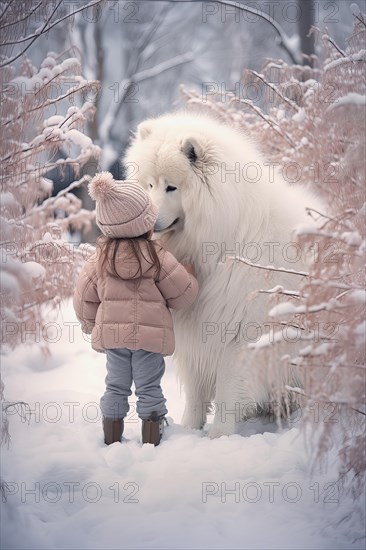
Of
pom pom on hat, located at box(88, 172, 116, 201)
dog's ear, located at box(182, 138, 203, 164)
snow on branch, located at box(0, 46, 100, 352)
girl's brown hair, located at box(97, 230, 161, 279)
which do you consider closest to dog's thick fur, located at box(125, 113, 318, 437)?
dog's ear, located at box(182, 138, 203, 164)

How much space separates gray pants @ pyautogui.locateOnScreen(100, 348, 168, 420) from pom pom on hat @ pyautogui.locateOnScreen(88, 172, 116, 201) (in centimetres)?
80

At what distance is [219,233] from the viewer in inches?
125

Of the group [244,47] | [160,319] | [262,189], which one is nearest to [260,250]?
[262,189]

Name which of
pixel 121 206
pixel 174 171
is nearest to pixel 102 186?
pixel 121 206

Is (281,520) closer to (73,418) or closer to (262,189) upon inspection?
(73,418)

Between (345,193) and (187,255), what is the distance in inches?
46.8

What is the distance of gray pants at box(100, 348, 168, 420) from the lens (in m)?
2.95

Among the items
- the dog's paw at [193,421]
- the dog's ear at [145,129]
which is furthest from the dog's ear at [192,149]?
the dog's paw at [193,421]

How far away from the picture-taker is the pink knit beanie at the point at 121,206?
2795mm

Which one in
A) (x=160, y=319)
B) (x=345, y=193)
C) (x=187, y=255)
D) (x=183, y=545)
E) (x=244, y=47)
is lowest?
(x=183, y=545)

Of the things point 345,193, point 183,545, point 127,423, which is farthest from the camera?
point 127,423

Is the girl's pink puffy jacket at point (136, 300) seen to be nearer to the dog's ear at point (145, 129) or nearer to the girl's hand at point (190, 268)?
the girl's hand at point (190, 268)

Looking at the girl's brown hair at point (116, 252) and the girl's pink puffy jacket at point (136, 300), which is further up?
the girl's brown hair at point (116, 252)

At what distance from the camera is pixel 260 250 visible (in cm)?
319
